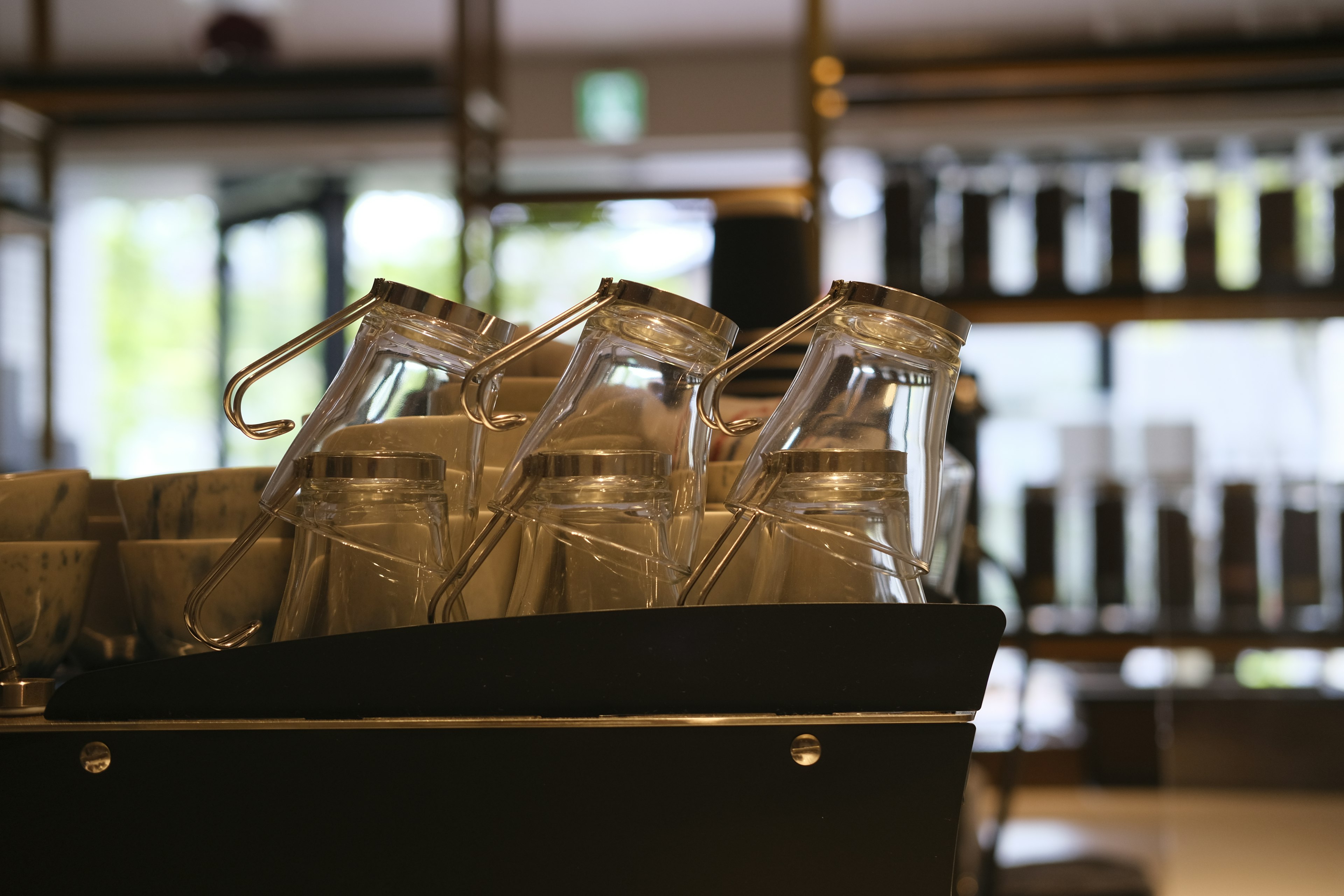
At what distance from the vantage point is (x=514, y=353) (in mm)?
493

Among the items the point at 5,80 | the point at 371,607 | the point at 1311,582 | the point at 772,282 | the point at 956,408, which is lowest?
the point at 1311,582

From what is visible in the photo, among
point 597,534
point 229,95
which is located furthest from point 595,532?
point 229,95

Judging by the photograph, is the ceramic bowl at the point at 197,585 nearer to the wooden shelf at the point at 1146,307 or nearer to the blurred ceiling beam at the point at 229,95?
the wooden shelf at the point at 1146,307

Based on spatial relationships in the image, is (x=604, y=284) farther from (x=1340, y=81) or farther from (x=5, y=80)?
(x=5, y=80)

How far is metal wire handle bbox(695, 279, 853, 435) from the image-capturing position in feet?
1.59

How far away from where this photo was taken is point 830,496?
46 cm

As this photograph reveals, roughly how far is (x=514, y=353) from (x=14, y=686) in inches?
10.3

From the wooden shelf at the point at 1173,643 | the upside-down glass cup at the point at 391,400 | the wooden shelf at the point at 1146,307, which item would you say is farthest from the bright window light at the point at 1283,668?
the upside-down glass cup at the point at 391,400

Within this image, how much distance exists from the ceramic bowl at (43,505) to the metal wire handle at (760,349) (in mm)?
317

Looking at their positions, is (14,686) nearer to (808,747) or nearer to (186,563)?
(186,563)

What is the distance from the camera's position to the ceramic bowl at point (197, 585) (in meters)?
0.55

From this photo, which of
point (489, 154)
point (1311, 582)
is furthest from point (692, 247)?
point (1311, 582)

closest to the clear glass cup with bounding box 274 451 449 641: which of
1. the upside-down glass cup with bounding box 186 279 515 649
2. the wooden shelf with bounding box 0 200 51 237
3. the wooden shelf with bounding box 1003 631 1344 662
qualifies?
the upside-down glass cup with bounding box 186 279 515 649

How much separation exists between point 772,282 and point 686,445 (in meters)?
0.50
